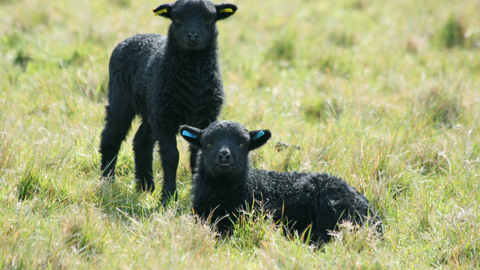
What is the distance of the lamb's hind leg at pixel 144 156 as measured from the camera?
5137 millimetres

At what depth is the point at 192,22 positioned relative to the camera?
4.59 m

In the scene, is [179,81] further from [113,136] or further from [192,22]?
[113,136]

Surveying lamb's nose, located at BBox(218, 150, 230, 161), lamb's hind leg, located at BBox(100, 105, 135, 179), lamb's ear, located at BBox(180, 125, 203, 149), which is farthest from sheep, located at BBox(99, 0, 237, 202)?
lamb's nose, located at BBox(218, 150, 230, 161)

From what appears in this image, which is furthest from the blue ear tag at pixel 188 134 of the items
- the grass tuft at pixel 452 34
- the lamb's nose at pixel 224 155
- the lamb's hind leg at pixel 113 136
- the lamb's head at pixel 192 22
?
the grass tuft at pixel 452 34

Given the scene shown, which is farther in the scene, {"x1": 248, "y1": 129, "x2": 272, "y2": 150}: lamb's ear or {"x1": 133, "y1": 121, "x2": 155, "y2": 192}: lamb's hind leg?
{"x1": 133, "y1": 121, "x2": 155, "y2": 192}: lamb's hind leg

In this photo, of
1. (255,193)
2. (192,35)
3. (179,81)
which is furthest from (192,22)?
(255,193)

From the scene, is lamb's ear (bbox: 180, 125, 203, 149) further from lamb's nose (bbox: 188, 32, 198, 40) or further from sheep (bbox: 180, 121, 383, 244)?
lamb's nose (bbox: 188, 32, 198, 40)

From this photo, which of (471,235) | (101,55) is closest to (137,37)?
(101,55)

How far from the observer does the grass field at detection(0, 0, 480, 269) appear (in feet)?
11.0

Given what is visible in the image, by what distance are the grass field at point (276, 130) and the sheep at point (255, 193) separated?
0.21m

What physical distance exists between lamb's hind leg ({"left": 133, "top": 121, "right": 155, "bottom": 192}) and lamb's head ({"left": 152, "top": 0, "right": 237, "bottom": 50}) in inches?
44.9

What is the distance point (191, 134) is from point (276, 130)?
2.05 m

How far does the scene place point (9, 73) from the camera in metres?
7.25

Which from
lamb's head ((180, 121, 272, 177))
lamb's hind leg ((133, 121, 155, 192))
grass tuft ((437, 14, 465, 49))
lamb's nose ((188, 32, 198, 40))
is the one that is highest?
grass tuft ((437, 14, 465, 49))
